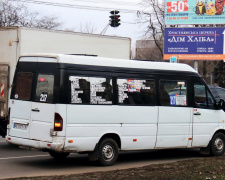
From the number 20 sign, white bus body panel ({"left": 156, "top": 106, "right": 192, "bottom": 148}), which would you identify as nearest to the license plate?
white bus body panel ({"left": 156, "top": 106, "right": 192, "bottom": 148})

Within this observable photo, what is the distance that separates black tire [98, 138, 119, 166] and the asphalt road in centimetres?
15

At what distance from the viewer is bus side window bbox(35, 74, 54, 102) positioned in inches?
373

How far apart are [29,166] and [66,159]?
1395 mm

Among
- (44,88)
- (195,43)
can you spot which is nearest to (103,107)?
(44,88)

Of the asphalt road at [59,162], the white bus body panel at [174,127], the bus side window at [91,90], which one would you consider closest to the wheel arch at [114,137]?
the asphalt road at [59,162]

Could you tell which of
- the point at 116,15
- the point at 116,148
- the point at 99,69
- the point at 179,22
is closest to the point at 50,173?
the point at 116,148

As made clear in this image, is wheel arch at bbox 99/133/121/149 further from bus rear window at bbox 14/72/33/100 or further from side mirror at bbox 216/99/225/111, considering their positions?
side mirror at bbox 216/99/225/111

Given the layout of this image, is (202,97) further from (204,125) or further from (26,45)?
(26,45)

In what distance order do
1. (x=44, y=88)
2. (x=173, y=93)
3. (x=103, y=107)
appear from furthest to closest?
1. (x=173, y=93)
2. (x=103, y=107)
3. (x=44, y=88)

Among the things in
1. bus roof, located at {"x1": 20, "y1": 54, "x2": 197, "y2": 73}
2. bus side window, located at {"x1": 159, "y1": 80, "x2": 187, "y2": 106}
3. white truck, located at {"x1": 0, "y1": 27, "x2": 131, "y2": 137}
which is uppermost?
white truck, located at {"x1": 0, "y1": 27, "x2": 131, "y2": 137}

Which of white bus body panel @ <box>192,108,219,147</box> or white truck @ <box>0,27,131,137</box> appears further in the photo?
white truck @ <box>0,27,131,137</box>

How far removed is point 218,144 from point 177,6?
71.2 feet

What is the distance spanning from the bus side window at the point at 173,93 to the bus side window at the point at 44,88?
300 centimetres

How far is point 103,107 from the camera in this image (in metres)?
9.98
